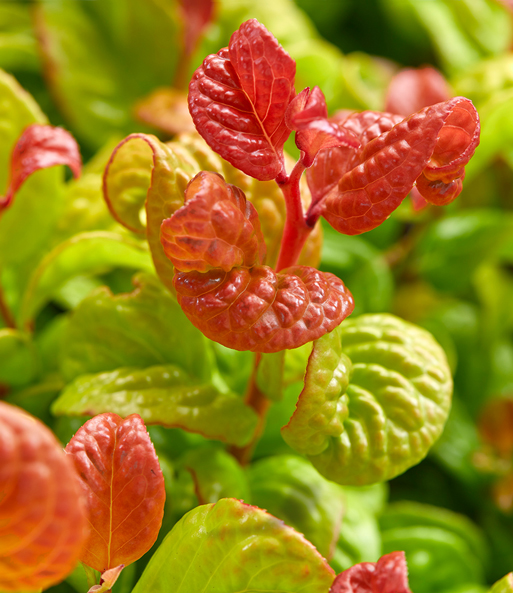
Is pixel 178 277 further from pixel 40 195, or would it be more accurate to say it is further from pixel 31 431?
pixel 40 195

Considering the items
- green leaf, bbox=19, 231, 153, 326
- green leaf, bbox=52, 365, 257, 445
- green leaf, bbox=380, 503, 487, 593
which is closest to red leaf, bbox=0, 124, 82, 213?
green leaf, bbox=19, 231, 153, 326

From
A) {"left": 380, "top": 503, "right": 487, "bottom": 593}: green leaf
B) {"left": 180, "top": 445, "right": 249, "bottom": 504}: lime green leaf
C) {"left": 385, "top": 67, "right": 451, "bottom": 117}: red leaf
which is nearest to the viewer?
{"left": 180, "top": 445, "right": 249, "bottom": 504}: lime green leaf

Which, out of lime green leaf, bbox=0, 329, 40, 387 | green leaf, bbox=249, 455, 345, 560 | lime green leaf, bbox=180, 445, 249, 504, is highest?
lime green leaf, bbox=0, 329, 40, 387

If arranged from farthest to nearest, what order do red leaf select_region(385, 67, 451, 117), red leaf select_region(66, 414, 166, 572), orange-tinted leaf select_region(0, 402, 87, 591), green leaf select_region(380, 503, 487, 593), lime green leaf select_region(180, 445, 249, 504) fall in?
red leaf select_region(385, 67, 451, 117) < green leaf select_region(380, 503, 487, 593) < lime green leaf select_region(180, 445, 249, 504) < red leaf select_region(66, 414, 166, 572) < orange-tinted leaf select_region(0, 402, 87, 591)

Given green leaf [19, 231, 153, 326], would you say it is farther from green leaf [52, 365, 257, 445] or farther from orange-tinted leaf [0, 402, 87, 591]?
orange-tinted leaf [0, 402, 87, 591]

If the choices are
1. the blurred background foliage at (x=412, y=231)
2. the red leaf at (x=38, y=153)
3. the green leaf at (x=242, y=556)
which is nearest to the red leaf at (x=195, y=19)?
the blurred background foliage at (x=412, y=231)

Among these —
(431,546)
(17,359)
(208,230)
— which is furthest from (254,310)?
(431,546)

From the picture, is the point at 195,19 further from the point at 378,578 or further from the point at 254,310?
the point at 378,578
